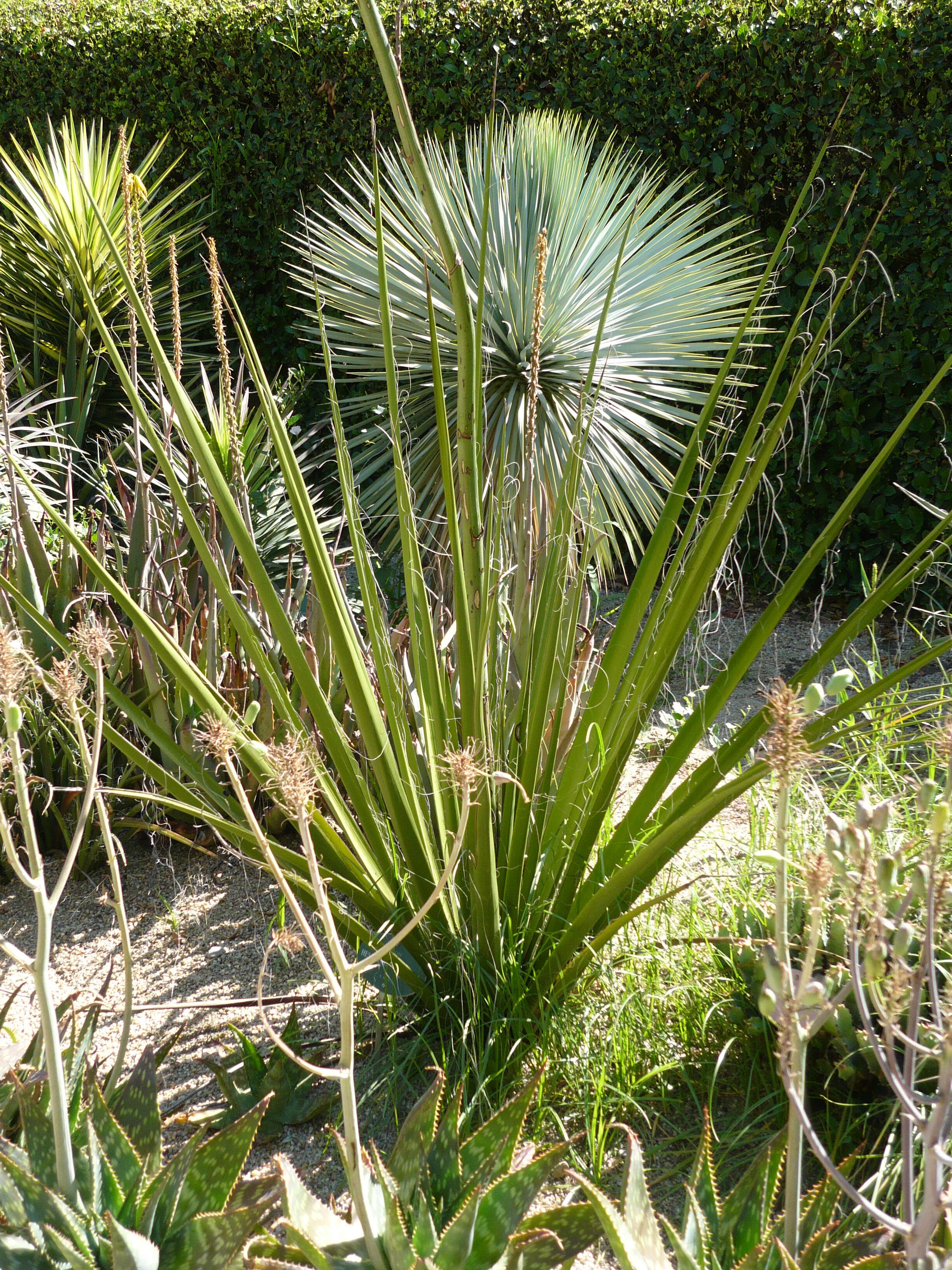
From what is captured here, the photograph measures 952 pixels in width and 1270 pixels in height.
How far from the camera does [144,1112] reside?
1.41 m

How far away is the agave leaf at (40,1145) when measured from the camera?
1.28 metres

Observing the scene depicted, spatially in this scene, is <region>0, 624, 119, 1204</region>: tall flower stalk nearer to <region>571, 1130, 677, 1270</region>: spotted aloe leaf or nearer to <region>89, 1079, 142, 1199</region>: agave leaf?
<region>89, 1079, 142, 1199</region>: agave leaf

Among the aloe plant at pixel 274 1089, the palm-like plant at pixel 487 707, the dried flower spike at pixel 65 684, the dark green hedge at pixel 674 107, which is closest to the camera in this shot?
the dried flower spike at pixel 65 684

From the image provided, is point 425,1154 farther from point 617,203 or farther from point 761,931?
point 617,203

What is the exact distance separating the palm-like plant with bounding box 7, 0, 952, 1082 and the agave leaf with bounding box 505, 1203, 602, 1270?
47cm

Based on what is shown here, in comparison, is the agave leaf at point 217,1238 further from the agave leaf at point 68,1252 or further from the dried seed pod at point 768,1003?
the dried seed pod at point 768,1003

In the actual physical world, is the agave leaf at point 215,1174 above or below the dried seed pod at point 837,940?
below

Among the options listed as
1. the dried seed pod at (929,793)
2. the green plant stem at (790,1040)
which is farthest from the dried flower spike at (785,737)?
the dried seed pod at (929,793)

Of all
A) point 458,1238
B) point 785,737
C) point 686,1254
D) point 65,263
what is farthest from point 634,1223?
point 65,263

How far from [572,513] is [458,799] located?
503 millimetres

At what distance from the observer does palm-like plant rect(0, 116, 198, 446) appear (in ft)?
16.0

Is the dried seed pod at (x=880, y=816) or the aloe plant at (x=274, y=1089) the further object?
the aloe plant at (x=274, y=1089)

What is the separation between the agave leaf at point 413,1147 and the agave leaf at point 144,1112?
317 millimetres

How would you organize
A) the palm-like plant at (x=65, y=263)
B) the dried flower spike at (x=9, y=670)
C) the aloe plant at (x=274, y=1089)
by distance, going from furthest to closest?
1. the palm-like plant at (x=65, y=263)
2. the aloe plant at (x=274, y=1089)
3. the dried flower spike at (x=9, y=670)
